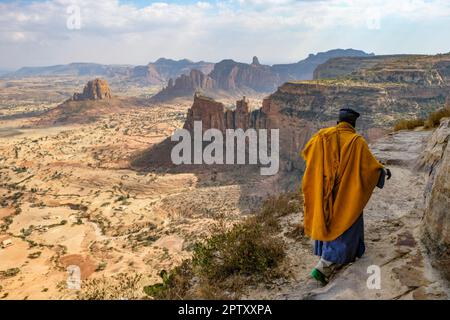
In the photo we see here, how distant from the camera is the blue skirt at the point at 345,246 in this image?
12.6 ft

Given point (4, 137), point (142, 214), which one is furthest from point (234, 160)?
point (4, 137)

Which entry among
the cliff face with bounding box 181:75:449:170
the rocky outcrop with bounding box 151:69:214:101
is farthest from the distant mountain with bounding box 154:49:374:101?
the cliff face with bounding box 181:75:449:170

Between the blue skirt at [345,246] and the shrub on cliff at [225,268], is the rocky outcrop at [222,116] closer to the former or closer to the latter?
the shrub on cliff at [225,268]

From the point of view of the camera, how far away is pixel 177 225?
76.2 ft

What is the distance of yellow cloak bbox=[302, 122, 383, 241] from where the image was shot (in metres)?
3.70

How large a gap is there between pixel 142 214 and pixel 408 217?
23.1 metres

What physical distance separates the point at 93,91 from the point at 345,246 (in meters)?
96.8

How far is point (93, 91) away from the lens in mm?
91750

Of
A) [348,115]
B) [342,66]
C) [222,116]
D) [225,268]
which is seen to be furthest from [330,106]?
[342,66]

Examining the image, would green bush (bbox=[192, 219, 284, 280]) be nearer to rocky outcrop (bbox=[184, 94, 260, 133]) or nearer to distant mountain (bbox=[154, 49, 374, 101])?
rocky outcrop (bbox=[184, 94, 260, 133])

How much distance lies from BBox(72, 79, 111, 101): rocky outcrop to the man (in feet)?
313

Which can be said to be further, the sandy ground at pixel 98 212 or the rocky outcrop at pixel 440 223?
the sandy ground at pixel 98 212

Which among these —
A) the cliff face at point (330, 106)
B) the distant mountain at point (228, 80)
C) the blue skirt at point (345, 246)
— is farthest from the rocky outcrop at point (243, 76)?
the blue skirt at point (345, 246)

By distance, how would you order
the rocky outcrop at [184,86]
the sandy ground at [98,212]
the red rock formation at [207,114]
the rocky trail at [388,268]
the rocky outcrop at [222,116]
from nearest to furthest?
the rocky trail at [388,268] → the sandy ground at [98,212] → the rocky outcrop at [222,116] → the red rock formation at [207,114] → the rocky outcrop at [184,86]
